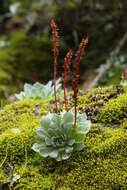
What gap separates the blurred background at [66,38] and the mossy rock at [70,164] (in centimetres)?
309

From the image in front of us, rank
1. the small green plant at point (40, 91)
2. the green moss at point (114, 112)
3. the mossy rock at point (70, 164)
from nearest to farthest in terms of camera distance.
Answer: the mossy rock at point (70, 164) < the green moss at point (114, 112) < the small green plant at point (40, 91)

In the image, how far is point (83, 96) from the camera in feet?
8.46

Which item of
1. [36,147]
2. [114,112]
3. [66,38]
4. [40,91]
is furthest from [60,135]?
[66,38]

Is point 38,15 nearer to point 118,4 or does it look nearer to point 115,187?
point 118,4

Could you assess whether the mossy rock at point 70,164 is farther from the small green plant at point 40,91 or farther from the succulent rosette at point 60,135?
the small green plant at point 40,91

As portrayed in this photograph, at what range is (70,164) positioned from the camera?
1.97 metres

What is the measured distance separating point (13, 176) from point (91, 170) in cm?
41

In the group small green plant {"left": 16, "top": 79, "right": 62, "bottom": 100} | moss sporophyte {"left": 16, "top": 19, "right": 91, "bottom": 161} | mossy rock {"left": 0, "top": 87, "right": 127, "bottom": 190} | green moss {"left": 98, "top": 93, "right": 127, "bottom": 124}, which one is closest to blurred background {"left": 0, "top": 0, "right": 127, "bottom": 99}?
small green plant {"left": 16, "top": 79, "right": 62, "bottom": 100}

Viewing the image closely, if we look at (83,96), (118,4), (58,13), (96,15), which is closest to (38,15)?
(58,13)

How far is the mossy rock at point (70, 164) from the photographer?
1.88 m

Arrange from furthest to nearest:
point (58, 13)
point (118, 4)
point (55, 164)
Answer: point (58, 13)
point (118, 4)
point (55, 164)

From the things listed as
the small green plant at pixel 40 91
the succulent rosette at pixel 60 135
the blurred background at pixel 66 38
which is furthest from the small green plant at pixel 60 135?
the blurred background at pixel 66 38

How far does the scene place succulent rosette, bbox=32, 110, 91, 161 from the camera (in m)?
1.96

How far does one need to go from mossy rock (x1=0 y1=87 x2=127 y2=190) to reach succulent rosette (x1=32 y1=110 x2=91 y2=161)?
7cm
